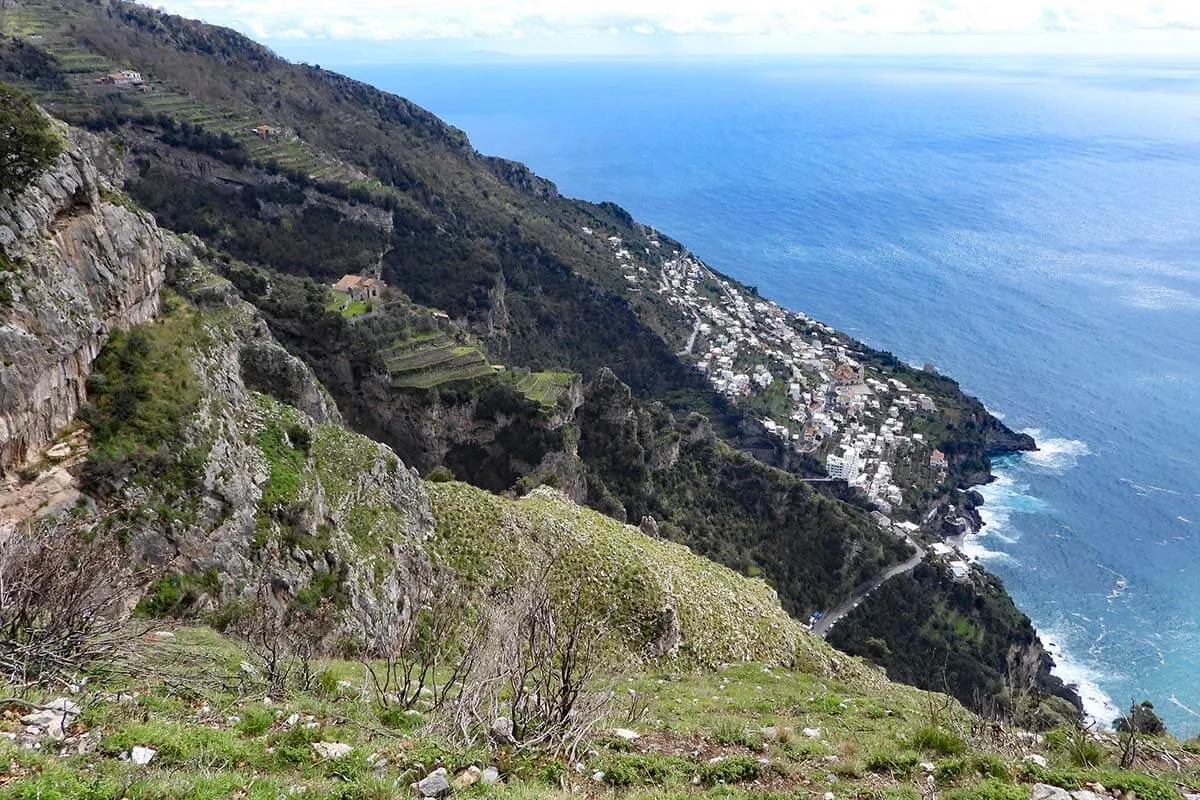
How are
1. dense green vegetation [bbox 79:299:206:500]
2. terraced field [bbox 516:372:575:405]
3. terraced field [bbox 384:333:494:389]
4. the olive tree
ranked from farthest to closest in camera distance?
1. terraced field [bbox 516:372:575:405]
2. terraced field [bbox 384:333:494:389]
3. the olive tree
4. dense green vegetation [bbox 79:299:206:500]

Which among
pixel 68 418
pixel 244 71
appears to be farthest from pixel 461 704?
pixel 244 71

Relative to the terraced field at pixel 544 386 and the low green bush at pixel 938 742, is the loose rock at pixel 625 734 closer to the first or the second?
the low green bush at pixel 938 742

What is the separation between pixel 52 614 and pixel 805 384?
3641 inches

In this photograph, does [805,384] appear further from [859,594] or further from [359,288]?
[359,288]

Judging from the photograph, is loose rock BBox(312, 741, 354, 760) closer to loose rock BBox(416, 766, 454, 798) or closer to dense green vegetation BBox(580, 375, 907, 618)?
loose rock BBox(416, 766, 454, 798)

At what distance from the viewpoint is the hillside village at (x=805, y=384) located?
77.6m

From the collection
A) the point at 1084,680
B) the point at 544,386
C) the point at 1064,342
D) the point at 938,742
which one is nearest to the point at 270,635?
the point at 938,742

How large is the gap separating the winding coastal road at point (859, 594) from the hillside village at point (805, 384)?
273 inches

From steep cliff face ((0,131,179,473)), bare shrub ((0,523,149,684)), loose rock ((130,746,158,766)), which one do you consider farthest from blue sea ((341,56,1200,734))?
steep cliff face ((0,131,179,473))

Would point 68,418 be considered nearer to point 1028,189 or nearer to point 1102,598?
point 1102,598

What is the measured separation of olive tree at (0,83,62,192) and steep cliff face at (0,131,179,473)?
29cm

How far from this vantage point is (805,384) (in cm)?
9462

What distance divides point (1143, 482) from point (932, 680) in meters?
43.3

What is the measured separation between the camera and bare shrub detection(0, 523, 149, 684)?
8633 millimetres
